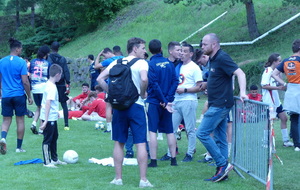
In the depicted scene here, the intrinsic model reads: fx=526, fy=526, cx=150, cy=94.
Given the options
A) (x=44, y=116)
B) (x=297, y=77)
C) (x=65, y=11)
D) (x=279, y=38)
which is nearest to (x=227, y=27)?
(x=279, y=38)

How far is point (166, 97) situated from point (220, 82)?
4.77ft

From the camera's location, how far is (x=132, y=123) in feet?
23.8

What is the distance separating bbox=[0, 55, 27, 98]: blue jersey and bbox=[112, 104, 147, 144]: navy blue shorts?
372 centimetres

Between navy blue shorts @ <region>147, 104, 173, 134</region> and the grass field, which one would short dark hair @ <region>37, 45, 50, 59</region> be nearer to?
the grass field

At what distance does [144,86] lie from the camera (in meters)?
7.20

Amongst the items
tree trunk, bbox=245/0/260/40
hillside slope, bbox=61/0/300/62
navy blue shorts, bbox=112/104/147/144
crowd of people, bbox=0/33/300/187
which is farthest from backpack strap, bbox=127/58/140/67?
tree trunk, bbox=245/0/260/40

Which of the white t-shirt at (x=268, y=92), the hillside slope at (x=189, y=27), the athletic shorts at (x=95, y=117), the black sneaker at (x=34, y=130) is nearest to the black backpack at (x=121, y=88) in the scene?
the white t-shirt at (x=268, y=92)

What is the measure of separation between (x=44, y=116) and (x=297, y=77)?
4878 mm

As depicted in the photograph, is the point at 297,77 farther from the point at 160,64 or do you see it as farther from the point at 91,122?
the point at 91,122

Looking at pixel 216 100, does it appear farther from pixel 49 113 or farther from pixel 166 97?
pixel 49 113

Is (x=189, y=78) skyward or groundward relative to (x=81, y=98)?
skyward

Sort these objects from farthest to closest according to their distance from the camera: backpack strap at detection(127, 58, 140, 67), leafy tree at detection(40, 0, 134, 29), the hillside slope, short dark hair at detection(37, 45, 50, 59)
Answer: leafy tree at detection(40, 0, 134, 29), the hillside slope, short dark hair at detection(37, 45, 50, 59), backpack strap at detection(127, 58, 140, 67)

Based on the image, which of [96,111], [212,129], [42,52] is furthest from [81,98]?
[212,129]

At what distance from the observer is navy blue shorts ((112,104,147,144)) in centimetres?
720
